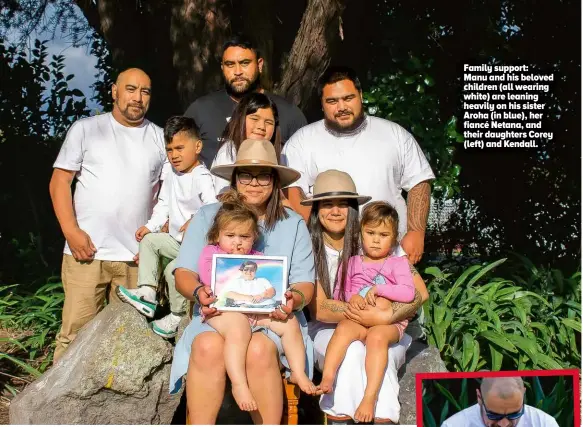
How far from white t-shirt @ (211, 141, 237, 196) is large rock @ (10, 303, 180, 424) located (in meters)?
0.77

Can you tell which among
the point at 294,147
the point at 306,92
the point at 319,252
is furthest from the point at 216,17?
the point at 319,252

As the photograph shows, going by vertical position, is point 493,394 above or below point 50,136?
below

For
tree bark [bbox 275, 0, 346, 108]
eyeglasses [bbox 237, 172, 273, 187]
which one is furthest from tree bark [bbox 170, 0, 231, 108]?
eyeglasses [bbox 237, 172, 273, 187]

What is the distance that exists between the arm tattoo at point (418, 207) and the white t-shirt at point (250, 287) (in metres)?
1.13

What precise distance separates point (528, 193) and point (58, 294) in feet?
13.5

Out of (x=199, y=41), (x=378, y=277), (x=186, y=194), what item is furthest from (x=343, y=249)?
(x=199, y=41)

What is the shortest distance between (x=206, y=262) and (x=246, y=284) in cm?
24

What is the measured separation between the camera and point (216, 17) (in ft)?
19.5

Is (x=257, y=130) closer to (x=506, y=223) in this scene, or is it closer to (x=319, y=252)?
(x=319, y=252)

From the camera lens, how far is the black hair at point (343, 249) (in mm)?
3900

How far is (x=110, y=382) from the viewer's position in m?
4.01

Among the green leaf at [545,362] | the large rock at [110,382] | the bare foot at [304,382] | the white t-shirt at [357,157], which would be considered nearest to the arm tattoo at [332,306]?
the bare foot at [304,382]

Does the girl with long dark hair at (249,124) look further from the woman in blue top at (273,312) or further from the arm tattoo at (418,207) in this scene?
the arm tattoo at (418,207)

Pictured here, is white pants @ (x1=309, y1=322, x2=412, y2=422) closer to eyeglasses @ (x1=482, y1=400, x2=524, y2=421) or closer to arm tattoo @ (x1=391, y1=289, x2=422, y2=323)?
arm tattoo @ (x1=391, y1=289, x2=422, y2=323)
